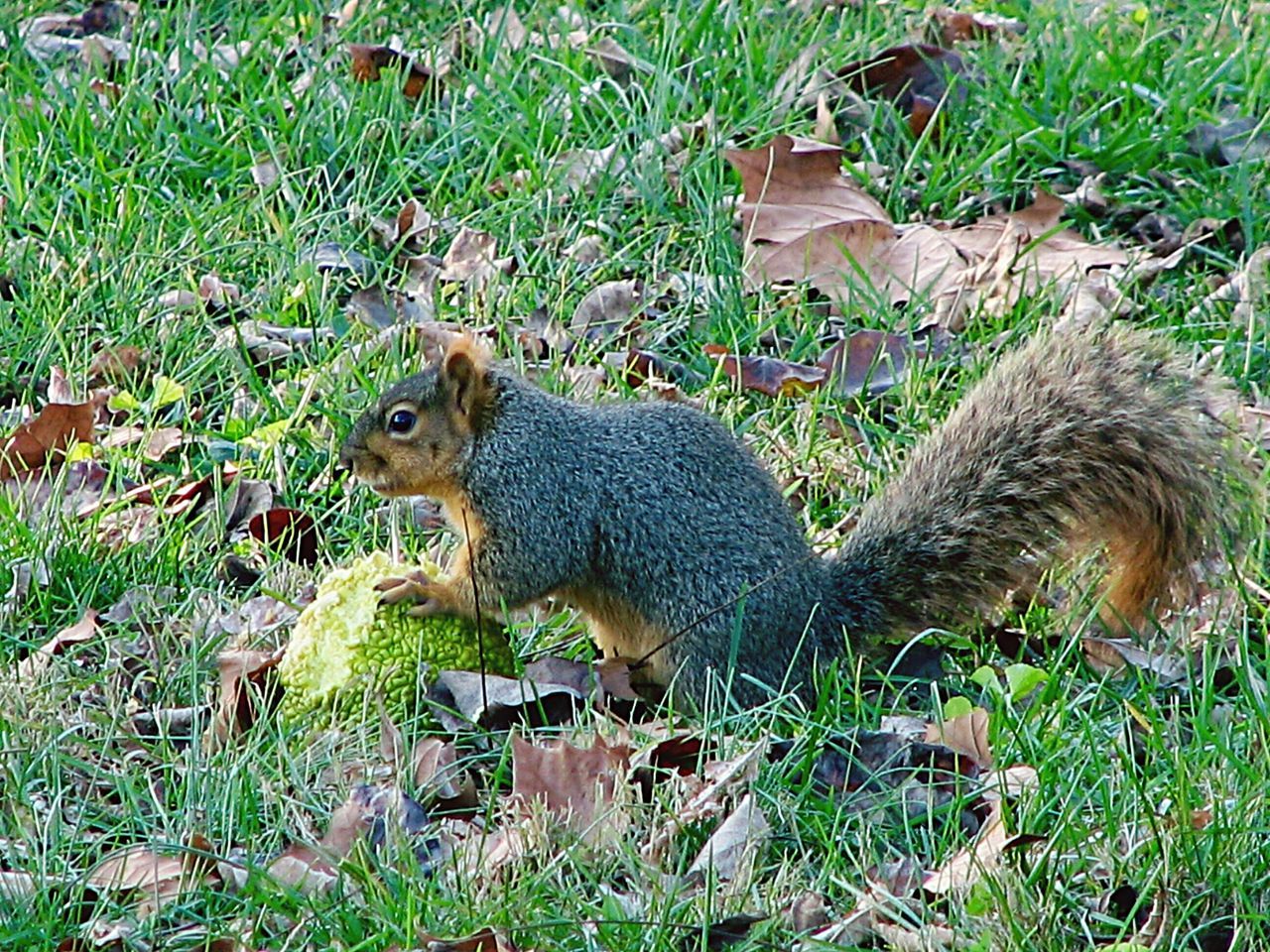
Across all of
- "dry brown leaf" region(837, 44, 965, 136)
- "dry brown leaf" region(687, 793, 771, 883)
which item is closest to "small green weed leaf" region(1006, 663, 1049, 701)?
"dry brown leaf" region(687, 793, 771, 883)

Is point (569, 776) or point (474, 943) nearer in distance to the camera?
point (474, 943)

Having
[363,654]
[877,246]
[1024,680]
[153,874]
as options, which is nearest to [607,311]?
[877,246]

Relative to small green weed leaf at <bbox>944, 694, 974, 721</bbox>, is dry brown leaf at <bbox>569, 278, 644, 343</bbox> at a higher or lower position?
lower

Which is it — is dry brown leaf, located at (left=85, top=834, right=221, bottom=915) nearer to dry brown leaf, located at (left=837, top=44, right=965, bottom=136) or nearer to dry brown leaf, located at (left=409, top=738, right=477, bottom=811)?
dry brown leaf, located at (left=409, top=738, right=477, bottom=811)

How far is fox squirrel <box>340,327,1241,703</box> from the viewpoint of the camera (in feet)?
10.1

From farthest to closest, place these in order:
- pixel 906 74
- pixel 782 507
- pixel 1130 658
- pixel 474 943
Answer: pixel 906 74 → pixel 782 507 → pixel 1130 658 → pixel 474 943

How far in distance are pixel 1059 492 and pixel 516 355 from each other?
1299 millimetres

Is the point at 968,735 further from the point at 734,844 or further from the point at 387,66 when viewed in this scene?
the point at 387,66

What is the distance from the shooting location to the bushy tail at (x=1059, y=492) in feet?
10.1

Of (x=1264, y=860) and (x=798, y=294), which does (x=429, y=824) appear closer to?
(x=1264, y=860)

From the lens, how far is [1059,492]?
310 cm

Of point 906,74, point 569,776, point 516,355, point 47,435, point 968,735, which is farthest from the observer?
point 906,74

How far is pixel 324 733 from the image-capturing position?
283 centimetres

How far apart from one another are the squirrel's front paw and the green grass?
0.81 feet
